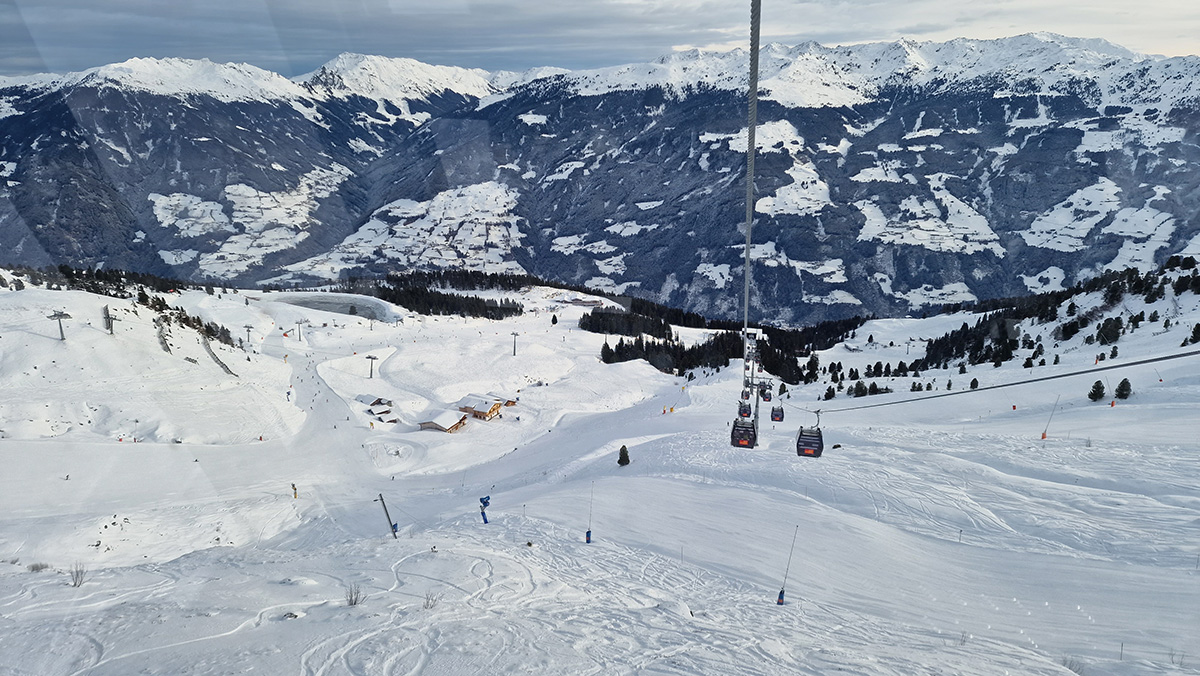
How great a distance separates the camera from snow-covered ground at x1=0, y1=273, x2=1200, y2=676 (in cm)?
1048

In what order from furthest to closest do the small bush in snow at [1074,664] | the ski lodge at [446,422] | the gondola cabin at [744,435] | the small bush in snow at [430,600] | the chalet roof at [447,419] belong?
the chalet roof at [447,419], the ski lodge at [446,422], the gondola cabin at [744,435], the small bush in snow at [430,600], the small bush in snow at [1074,664]

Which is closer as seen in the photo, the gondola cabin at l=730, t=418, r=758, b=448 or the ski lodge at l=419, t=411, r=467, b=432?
the gondola cabin at l=730, t=418, r=758, b=448

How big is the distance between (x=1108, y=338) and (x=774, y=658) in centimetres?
5009

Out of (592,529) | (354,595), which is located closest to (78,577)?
(354,595)

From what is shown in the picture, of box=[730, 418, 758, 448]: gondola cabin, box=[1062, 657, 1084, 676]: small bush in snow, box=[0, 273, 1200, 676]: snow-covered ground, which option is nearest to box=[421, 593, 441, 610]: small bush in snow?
box=[0, 273, 1200, 676]: snow-covered ground

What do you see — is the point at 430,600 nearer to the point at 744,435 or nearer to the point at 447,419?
the point at 744,435

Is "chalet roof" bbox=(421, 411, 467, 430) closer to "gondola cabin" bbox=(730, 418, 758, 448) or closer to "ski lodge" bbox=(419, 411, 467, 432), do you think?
"ski lodge" bbox=(419, 411, 467, 432)

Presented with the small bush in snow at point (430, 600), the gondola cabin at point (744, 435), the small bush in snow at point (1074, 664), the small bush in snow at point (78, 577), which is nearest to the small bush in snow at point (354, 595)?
the small bush in snow at point (430, 600)

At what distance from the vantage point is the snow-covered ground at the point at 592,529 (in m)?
10.5

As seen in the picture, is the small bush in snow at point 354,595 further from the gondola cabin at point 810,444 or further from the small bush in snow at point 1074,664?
the gondola cabin at point 810,444

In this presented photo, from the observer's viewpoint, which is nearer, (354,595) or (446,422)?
(354,595)

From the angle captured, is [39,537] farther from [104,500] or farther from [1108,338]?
[1108,338]

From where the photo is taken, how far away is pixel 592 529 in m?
20.2

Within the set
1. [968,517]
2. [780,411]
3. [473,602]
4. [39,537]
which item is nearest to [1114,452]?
[968,517]
